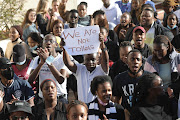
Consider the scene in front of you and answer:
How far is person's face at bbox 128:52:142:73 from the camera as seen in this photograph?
636 centimetres

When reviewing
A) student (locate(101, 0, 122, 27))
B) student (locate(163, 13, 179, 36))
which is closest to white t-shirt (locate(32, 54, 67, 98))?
student (locate(163, 13, 179, 36))

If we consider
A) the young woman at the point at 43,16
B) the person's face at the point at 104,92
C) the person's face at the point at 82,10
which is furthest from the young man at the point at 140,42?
the young woman at the point at 43,16

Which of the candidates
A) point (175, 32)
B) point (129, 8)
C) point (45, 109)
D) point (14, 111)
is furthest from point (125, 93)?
point (129, 8)

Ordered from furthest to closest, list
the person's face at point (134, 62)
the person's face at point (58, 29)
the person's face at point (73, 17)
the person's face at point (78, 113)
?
the person's face at point (73, 17)
the person's face at point (58, 29)
the person's face at point (134, 62)
the person's face at point (78, 113)

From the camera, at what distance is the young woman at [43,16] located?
10750 mm

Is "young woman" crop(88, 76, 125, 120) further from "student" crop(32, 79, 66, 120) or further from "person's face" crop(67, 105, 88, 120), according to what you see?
"student" crop(32, 79, 66, 120)

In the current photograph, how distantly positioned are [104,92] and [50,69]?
1298 mm

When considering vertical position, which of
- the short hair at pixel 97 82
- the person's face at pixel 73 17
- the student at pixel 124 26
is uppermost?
the person's face at pixel 73 17

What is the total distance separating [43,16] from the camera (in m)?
11.0

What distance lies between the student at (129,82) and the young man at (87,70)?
1.38 feet

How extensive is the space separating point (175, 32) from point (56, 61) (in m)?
3.53

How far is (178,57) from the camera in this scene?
6699 mm

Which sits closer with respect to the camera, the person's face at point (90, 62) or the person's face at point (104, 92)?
the person's face at point (104, 92)

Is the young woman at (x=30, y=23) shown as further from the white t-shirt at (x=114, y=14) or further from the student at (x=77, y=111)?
the student at (x=77, y=111)
